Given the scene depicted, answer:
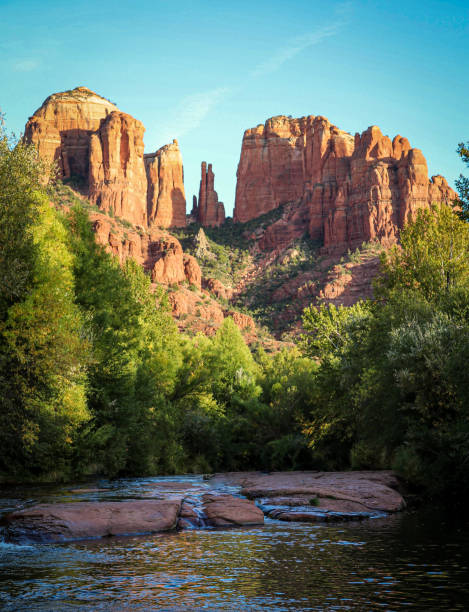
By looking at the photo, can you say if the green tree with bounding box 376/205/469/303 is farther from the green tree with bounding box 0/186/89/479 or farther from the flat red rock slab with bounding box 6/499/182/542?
the flat red rock slab with bounding box 6/499/182/542

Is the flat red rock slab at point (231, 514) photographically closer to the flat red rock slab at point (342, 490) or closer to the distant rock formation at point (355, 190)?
the flat red rock slab at point (342, 490)

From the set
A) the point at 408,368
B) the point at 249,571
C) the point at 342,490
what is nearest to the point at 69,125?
the point at 408,368

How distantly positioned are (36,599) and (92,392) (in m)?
20.3

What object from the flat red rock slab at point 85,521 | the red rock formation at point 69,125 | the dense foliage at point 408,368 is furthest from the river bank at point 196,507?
the red rock formation at point 69,125

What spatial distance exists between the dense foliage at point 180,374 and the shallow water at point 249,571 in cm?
689

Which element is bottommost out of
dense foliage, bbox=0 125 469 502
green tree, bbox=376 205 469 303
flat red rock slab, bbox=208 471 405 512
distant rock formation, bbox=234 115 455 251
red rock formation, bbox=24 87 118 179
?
flat red rock slab, bbox=208 471 405 512

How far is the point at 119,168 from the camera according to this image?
155 meters

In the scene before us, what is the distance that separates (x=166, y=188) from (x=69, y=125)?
3420cm

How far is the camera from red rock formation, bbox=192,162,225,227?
18600 centimetres

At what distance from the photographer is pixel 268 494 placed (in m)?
23.0

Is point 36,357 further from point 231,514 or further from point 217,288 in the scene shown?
point 217,288

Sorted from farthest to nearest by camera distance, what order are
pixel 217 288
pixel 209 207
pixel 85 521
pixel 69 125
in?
pixel 209 207 → pixel 69 125 → pixel 217 288 → pixel 85 521

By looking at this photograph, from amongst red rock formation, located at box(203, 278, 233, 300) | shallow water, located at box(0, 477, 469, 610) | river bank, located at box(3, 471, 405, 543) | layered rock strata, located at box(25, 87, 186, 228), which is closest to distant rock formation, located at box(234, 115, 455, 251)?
red rock formation, located at box(203, 278, 233, 300)

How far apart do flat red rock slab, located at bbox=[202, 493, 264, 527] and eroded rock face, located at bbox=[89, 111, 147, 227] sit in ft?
439
